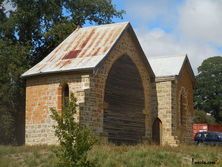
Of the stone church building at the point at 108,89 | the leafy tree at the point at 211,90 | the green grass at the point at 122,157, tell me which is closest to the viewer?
the green grass at the point at 122,157

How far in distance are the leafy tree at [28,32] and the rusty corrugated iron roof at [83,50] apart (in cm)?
721

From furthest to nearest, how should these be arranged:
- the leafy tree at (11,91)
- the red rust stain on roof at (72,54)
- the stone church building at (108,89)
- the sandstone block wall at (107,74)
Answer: the leafy tree at (11,91)
the red rust stain on roof at (72,54)
the stone church building at (108,89)
the sandstone block wall at (107,74)

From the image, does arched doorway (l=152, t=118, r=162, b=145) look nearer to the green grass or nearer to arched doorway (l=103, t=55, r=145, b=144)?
arched doorway (l=103, t=55, r=145, b=144)

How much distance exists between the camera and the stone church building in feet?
103

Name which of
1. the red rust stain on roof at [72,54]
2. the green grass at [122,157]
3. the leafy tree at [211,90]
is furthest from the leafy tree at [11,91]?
the leafy tree at [211,90]

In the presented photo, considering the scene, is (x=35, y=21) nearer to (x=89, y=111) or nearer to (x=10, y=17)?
(x=10, y=17)

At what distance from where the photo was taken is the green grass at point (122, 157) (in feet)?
73.9

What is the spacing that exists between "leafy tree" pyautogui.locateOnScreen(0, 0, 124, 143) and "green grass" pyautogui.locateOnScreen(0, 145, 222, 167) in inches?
650

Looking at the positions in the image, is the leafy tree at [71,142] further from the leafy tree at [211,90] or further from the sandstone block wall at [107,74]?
the leafy tree at [211,90]

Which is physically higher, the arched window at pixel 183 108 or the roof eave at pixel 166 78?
the roof eave at pixel 166 78

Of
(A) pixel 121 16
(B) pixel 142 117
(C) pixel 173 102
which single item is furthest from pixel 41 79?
(A) pixel 121 16

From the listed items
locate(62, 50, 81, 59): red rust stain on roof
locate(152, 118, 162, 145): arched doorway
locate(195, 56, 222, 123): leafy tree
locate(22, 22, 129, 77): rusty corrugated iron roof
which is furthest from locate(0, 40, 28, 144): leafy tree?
locate(195, 56, 222, 123): leafy tree

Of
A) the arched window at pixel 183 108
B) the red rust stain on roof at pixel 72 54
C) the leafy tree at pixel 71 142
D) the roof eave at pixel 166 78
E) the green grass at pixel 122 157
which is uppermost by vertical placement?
the red rust stain on roof at pixel 72 54

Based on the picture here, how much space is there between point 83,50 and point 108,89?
10.2 feet
